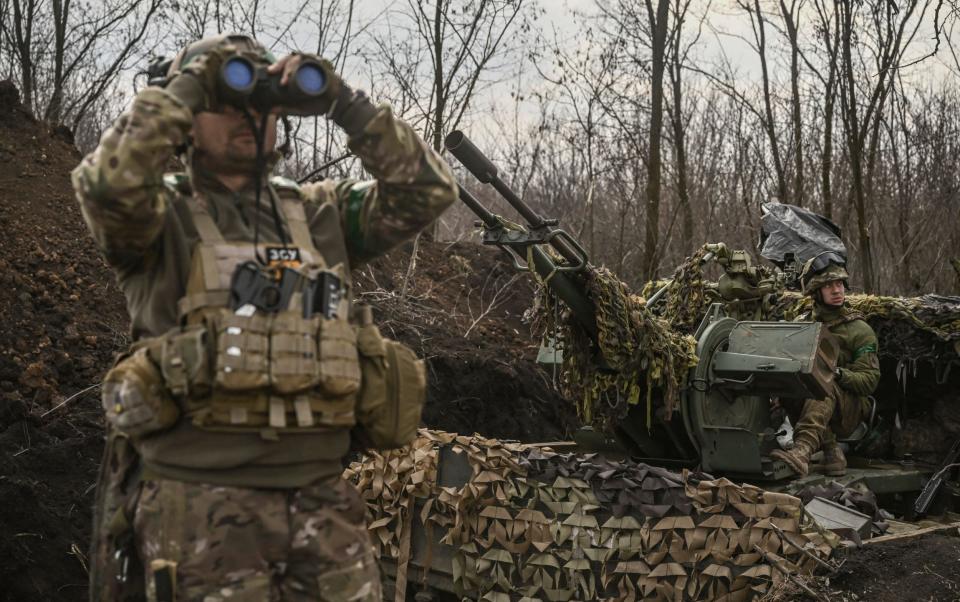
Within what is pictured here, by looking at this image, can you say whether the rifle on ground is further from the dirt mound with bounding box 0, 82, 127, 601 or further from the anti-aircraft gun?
the dirt mound with bounding box 0, 82, 127, 601

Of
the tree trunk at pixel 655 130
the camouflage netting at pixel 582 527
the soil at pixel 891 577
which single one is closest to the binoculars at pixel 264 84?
the camouflage netting at pixel 582 527

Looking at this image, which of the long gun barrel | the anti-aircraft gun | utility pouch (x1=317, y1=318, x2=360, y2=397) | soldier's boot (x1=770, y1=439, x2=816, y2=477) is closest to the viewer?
utility pouch (x1=317, y1=318, x2=360, y2=397)

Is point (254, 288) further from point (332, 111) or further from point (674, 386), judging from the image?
point (674, 386)

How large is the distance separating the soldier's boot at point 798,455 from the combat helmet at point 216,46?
4.46 meters

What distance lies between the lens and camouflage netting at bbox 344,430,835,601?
4938mm

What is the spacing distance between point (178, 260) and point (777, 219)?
6.36 metres

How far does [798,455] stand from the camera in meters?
6.47

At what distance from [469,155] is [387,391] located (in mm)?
2140

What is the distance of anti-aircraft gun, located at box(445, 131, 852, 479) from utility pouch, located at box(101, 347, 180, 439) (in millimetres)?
2814

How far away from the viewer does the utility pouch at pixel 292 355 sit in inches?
104

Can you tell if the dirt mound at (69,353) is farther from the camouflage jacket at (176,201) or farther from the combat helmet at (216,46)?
the combat helmet at (216,46)

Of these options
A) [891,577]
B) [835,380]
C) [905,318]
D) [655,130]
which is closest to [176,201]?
[891,577]

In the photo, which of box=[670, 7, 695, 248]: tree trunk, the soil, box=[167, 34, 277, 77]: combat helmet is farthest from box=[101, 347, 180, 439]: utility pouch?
box=[670, 7, 695, 248]: tree trunk

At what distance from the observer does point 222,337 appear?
263 centimetres
